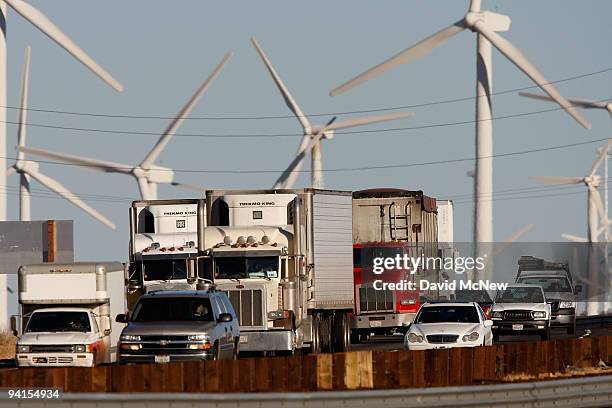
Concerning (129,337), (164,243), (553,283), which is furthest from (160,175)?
(129,337)

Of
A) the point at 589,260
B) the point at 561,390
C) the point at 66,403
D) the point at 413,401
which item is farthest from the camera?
the point at 589,260

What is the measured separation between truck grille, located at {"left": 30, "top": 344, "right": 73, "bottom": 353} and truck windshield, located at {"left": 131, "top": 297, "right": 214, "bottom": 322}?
114 inches

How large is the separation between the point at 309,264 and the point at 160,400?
2098cm

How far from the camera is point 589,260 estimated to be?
249 ft

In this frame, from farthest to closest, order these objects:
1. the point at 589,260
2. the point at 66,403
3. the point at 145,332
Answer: the point at 589,260 → the point at 145,332 → the point at 66,403

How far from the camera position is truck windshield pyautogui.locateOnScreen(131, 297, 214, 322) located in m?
31.1

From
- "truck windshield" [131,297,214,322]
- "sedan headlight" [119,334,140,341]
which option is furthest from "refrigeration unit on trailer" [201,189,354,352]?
"sedan headlight" [119,334,140,341]

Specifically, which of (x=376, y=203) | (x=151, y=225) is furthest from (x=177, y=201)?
(x=376, y=203)

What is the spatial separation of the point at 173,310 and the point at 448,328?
8.55 m

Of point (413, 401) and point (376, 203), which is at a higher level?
point (376, 203)

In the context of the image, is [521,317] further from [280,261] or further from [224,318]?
[224,318]

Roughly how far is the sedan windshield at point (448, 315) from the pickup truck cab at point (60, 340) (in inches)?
327

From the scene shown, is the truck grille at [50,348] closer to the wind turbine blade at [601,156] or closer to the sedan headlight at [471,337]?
the sedan headlight at [471,337]

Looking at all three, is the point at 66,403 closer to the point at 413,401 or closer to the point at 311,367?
the point at 413,401
